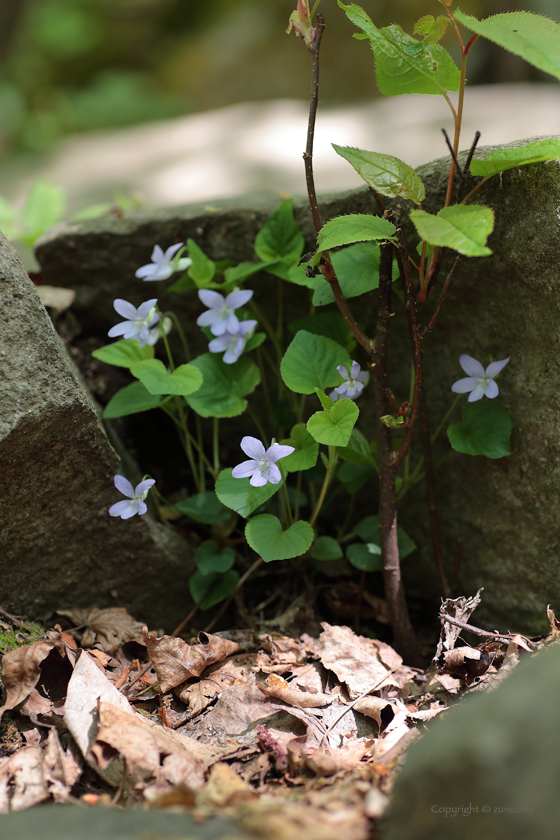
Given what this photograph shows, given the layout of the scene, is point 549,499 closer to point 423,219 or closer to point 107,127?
point 423,219

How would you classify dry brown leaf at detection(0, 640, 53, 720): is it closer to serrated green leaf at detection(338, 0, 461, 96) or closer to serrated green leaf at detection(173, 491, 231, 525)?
serrated green leaf at detection(173, 491, 231, 525)

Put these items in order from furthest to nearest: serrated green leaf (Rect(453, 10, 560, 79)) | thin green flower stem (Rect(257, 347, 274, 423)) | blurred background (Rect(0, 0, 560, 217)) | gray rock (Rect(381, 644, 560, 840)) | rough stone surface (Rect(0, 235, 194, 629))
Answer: blurred background (Rect(0, 0, 560, 217)) → thin green flower stem (Rect(257, 347, 274, 423)) → rough stone surface (Rect(0, 235, 194, 629)) → serrated green leaf (Rect(453, 10, 560, 79)) → gray rock (Rect(381, 644, 560, 840))

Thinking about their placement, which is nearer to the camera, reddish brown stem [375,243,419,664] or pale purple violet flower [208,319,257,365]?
reddish brown stem [375,243,419,664]

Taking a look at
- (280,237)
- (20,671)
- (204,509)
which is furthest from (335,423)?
(20,671)

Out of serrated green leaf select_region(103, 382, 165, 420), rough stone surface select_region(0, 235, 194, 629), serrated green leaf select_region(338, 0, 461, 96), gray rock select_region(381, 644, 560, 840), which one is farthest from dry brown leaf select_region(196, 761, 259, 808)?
serrated green leaf select_region(338, 0, 461, 96)

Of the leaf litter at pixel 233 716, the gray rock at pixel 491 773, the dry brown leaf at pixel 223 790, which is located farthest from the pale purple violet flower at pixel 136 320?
the gray rock at pixel 491 773

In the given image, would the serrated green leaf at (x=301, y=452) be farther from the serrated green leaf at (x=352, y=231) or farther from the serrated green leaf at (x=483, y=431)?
the serrated green leaf at (x=352, y=231)
